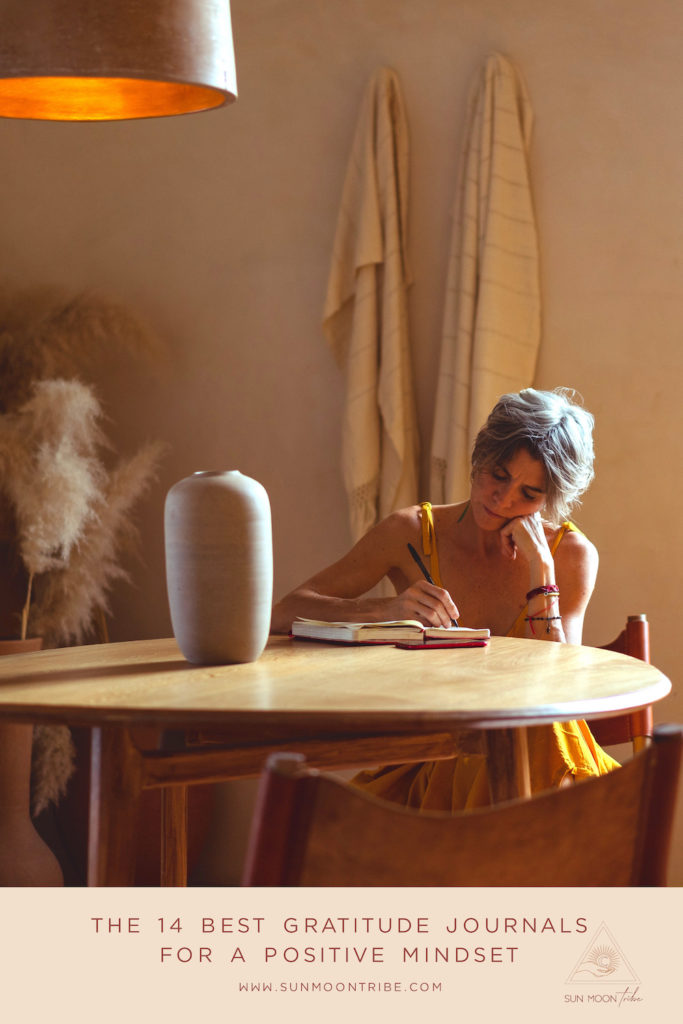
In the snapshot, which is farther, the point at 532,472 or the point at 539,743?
the point at 532,472

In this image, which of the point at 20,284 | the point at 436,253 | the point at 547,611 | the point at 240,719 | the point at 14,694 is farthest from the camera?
the point at 20,284

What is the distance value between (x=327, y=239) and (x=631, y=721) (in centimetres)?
169

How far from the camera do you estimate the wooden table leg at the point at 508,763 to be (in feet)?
4.75

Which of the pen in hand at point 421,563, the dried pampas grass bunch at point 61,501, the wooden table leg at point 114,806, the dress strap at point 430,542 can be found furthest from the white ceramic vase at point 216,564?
the dried pampas grass bunch at point 61,501

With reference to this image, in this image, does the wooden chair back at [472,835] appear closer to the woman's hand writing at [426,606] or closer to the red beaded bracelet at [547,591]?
the woman's hand writing at [426,606]

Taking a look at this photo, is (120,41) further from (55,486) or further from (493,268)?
(493,268)

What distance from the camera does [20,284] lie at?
11.2ft

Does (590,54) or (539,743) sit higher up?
(590,54)

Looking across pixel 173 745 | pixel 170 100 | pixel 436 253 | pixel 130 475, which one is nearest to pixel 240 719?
pixel 173 745

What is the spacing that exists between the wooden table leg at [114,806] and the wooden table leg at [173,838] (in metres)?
0.47

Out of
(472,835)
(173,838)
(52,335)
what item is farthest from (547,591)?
(52,335)

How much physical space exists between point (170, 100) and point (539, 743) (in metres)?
1.13

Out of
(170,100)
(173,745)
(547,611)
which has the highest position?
(170,100)
